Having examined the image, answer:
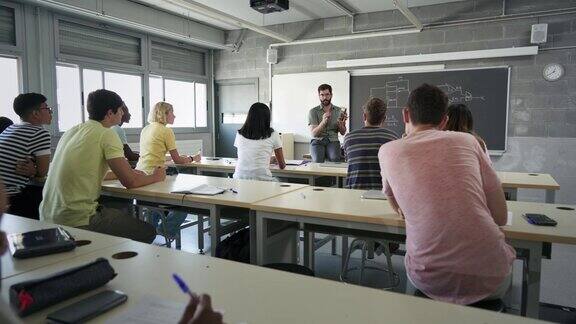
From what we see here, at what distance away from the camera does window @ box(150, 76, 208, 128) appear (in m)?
7.05

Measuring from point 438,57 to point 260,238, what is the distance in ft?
15.2

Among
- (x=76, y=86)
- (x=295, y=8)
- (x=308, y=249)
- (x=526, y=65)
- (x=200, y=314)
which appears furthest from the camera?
(x=295, y=8)

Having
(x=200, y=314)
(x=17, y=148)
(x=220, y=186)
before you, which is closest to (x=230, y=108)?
(x=220, y=186)

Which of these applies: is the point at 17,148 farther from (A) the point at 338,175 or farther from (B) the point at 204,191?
(A) the point at 338,175

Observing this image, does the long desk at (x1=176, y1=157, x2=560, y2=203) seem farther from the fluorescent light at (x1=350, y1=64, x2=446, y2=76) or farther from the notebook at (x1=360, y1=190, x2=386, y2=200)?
the fluorescent light at (x1=350, y1=64, x2=446, y2=76)

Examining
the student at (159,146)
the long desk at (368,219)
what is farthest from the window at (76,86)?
the long desk at (368,219)

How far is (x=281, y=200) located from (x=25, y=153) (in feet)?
5.98

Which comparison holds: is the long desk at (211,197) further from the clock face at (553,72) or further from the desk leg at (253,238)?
the clock face at (553,72)

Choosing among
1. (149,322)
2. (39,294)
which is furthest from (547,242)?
(39,294)

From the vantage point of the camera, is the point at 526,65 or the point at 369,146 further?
the point at 526,65

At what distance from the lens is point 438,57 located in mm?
5738

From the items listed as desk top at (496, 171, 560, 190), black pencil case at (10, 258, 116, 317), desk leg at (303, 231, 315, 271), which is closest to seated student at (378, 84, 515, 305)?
black pencil case at (10, 258, 116, 317)

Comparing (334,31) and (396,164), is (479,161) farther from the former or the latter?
(334,31)

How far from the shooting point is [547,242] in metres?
1.64
